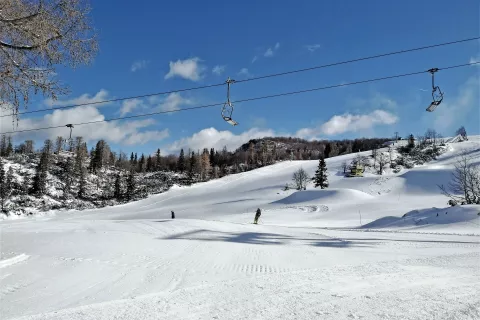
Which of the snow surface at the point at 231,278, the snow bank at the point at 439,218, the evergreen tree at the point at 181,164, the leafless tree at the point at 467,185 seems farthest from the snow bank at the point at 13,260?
the evergreen tree at the point at 181,164

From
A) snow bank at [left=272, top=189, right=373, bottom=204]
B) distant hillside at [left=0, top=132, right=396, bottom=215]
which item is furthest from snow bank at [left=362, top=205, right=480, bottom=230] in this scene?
distant hillside at [left=0, top=132, right=396, bottom=215]

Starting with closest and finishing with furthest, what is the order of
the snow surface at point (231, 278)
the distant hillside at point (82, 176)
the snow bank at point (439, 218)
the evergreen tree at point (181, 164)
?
1. the snow surface at point (231, 278)
2. the snow bank at point (439, 218)
3. the distant hillside at point (82, 176)
4. the evergreen tree at point (181, 164)

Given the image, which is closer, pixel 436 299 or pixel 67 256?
pixel 436 299

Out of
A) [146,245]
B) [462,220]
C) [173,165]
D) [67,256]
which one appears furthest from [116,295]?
[173,165]

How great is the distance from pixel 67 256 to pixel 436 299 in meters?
9.96

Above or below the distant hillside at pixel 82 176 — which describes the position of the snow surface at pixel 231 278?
below

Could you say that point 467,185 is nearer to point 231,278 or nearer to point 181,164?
point 231,278

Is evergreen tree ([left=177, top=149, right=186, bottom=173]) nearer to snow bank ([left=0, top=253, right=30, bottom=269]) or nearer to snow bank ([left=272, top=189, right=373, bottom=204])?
snow bank ([left=272, top=189, right=373, bottom=204])

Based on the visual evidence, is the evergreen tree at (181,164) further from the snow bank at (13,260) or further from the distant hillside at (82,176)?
the snow bank at (13,260)

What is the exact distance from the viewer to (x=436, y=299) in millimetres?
5535

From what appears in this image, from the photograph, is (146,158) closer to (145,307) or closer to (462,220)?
(462,220)

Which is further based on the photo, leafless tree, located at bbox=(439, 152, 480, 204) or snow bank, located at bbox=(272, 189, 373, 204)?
snow bank, located at bbox=(272, 189, 373, 204)

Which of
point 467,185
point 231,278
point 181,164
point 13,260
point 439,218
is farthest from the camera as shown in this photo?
point 181,164

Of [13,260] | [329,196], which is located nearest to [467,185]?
[329,196]
